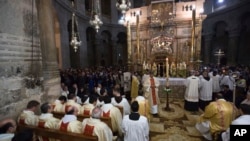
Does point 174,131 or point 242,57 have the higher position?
point 242,57

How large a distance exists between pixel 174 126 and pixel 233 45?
589 inches

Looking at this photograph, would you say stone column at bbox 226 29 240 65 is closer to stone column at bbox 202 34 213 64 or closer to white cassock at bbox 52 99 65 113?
stone column at bbox 202 34 213 64

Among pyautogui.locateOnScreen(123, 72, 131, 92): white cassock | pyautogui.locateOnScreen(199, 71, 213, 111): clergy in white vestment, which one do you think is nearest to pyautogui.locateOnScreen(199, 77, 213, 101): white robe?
pyautogui.locateOnScreen(199, 71, 213, 111): clergy in white vestment

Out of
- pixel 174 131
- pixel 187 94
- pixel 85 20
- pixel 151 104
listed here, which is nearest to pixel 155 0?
pixel 85 20

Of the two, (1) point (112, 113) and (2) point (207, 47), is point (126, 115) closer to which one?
(1) point (112, 113)

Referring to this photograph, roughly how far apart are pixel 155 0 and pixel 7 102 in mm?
12568

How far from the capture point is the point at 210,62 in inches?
738

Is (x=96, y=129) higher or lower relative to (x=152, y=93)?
lower

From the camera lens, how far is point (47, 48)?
17.9 ft

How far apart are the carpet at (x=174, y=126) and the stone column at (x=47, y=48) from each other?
369 cm

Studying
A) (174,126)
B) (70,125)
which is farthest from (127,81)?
(70,125)

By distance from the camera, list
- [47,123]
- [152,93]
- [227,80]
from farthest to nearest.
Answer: [227,80] → [152,93] → [47,123]

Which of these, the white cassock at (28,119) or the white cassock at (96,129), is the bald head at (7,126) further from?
the white cassock at (96,129)

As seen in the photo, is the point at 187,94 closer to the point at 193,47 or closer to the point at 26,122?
the point at 193,47
